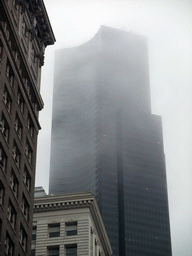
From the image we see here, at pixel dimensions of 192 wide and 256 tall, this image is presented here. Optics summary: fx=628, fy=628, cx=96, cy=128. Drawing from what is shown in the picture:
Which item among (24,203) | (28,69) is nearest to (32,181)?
(24,203)

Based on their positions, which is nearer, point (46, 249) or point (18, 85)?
point (18, 85)

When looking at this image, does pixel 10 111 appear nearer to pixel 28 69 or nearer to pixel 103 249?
pixel 28 69

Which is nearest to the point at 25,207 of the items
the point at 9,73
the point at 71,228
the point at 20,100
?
Result: the point at 20,100

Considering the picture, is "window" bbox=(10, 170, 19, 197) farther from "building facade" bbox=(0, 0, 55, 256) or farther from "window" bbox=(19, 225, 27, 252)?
"window" bbox=(19, 225, 27, 252)

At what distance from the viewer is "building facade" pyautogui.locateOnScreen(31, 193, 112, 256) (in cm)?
8819

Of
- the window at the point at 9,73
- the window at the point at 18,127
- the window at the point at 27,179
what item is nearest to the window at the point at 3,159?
the window at the point at 18,127

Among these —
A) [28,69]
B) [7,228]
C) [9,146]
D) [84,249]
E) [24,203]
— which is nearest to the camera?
[7,228]

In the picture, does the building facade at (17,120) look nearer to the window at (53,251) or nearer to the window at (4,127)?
the window at (4,127)

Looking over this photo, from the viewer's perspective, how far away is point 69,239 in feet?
Answer: 291

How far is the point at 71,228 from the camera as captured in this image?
90562 millimetres

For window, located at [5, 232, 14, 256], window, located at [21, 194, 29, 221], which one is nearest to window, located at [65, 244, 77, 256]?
window, located at [21, 194, 29, 221]

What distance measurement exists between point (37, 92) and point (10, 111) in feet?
37.3

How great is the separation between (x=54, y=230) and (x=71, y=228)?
2.56m

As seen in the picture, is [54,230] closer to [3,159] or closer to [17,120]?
[17,120]
